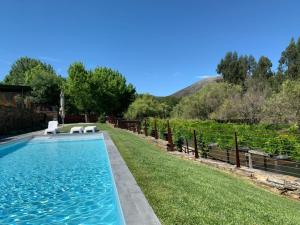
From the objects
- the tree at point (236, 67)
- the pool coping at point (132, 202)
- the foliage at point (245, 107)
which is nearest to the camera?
the pool coping at point (132, 202)

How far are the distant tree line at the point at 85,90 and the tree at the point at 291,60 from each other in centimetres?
2635

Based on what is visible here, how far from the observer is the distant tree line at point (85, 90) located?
44094mm

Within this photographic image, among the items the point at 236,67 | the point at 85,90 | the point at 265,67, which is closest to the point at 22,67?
the point at 85,90

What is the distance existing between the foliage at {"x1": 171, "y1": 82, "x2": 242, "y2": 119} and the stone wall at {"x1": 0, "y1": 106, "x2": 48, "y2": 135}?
1814 centimetres

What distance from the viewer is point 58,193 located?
6465 millimetres

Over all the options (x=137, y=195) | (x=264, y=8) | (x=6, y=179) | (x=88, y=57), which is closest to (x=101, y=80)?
(x=88, y=57)

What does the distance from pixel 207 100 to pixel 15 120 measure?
20.9 meters

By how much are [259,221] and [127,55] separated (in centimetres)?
4288

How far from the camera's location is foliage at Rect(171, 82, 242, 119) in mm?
34125

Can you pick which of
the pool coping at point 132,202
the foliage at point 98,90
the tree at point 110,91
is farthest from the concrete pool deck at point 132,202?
the tree at point 110,91

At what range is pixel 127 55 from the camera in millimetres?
45406

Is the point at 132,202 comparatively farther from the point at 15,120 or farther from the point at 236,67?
the point at 236,67

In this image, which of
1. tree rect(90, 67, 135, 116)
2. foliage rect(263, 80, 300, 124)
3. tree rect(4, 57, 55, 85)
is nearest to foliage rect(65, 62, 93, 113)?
tree rect(90, 67, 135, 116)

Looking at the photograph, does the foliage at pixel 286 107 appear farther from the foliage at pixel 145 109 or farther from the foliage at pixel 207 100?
the foliage at pixel 145 109
